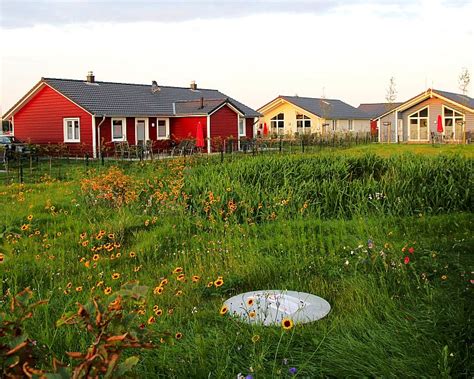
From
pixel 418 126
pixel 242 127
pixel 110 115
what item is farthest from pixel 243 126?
pixel 418 126

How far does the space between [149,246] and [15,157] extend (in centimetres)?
1783

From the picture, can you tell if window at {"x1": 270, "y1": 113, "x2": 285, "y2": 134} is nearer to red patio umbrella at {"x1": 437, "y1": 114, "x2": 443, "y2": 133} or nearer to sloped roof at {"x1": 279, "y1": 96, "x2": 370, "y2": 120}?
sloped roof at {"x1": 279, "y1": 96, "x2": 370, "y2": 120}

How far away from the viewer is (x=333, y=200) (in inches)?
333

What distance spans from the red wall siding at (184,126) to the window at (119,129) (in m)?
3.10

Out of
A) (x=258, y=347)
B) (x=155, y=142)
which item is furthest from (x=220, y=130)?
(x=258, y=347)

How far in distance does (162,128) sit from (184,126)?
3.92ft

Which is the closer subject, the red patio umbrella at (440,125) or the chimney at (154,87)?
the chimney at (154,87)

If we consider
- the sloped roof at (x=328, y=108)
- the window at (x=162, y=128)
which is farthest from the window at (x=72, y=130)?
the sloped roof at (x=328, y=108)

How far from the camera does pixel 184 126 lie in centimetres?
3200

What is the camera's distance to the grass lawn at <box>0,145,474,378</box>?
9.71ft

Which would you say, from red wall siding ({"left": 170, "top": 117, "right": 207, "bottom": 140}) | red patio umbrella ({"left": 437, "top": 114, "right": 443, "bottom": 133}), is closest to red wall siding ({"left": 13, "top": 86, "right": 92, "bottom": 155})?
red wall siding ({"left": 170, "top": 117, "right": 207, "bottom": 140})

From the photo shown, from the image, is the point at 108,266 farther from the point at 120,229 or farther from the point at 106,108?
the point at 106,108

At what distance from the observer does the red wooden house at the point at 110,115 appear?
1120 inches

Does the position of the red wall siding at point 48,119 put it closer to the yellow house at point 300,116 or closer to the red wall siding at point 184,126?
the red wall siding at point 184,126
